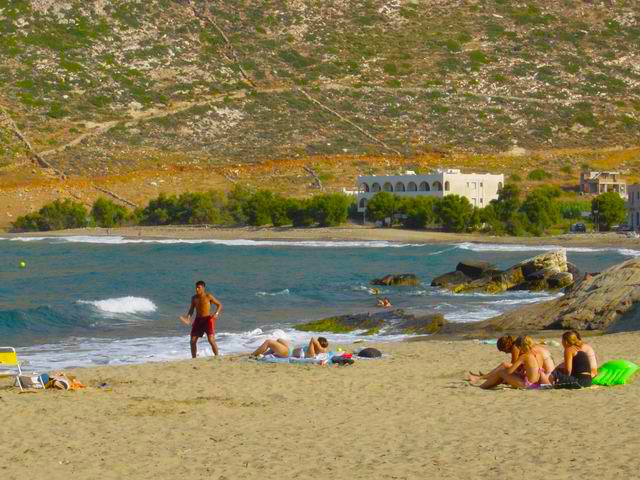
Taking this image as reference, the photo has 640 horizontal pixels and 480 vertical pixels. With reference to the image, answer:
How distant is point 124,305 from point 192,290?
618cm

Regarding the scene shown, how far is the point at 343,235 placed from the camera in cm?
7156

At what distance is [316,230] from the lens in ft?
243

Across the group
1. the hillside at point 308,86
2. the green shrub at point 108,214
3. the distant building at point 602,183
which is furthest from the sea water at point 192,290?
the hillside at point 308,86

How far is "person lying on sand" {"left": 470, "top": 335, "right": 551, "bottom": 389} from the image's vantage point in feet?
47.5

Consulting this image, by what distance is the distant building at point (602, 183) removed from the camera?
269 ft

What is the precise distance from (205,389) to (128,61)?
98784 mm

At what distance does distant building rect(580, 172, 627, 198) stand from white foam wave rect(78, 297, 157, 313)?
52.8m

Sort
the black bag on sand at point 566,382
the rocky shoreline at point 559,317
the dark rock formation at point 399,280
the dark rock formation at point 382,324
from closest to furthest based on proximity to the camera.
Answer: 1. the black bag on sand at point 566,382
2. the rocky shoreline at point 559,317
3. the dark rock formation at point 382,324
4. the dark rock formation at point 399,280

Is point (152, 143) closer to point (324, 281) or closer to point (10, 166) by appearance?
point (10, 166)

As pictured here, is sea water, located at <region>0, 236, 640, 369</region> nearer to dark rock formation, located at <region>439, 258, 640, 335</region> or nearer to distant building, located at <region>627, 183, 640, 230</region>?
dark rock formation, located at <region>439, 258, 640, 335</region>

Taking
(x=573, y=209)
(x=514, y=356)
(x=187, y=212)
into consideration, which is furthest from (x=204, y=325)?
(x=187, y=212)

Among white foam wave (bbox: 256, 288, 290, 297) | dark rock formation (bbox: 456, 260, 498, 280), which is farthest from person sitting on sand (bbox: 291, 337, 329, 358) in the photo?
dark rock formation (bbox: 456, 260, 498, 280)

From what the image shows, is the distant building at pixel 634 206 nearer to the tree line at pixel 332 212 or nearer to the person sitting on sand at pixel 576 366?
the tree line at pixel 332 212

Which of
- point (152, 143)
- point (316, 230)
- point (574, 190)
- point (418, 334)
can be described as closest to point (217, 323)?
point (418, 334)
